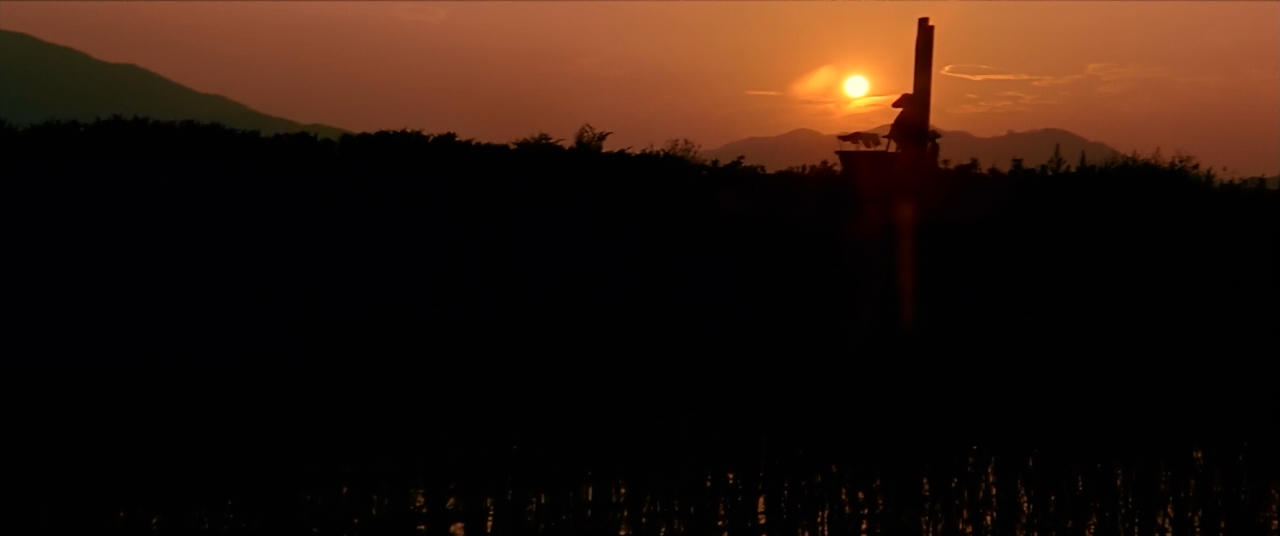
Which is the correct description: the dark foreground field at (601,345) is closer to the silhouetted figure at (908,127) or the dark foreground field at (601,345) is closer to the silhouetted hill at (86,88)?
the silhouetted hill at (86,88)

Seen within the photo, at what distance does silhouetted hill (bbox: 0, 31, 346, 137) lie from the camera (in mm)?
8430

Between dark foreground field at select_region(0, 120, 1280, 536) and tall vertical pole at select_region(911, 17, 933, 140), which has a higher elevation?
tall vertical pole at select_region(911, 17, 933, 140)

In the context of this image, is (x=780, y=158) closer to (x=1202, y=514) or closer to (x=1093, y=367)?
(x=1093, y=367)

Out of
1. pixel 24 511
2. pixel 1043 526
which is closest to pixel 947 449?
pixel 1043 526

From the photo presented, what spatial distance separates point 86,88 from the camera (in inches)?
2418

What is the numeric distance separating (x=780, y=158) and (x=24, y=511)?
5482 mm

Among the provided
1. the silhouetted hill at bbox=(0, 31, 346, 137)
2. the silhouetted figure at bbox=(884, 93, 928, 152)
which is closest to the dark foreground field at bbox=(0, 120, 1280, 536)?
the silhouetted hill at bbox=(0, 31, 346, 137)

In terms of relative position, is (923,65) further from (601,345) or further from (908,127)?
(601,345)

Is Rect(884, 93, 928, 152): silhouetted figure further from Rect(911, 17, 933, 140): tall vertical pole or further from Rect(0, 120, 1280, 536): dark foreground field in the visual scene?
Rect(0, 120, 1280, 536): dark foreground field

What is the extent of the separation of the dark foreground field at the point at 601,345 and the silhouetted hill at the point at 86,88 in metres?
0.54

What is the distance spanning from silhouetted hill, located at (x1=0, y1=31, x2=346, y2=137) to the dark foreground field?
54cm

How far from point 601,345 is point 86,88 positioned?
61.5 m

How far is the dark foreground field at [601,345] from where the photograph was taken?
625cm

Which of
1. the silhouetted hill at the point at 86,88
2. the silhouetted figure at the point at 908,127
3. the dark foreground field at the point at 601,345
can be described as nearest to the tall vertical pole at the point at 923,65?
the silhouetted figure at the point at 908,127
